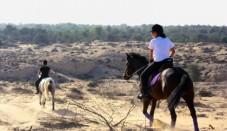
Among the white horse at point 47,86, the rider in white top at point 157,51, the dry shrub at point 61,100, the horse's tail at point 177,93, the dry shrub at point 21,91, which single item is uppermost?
the rider in white top at point 157,51

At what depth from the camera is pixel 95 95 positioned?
2608 centimetres

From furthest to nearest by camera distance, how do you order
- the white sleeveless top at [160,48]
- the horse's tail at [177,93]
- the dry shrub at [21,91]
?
the dry shrub at [21,91] → the white sleeveless top at [160,48] → the horse's tail at [177,93]

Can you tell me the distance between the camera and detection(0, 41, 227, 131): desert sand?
527 inches

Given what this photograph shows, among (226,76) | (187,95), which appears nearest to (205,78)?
(226,76)

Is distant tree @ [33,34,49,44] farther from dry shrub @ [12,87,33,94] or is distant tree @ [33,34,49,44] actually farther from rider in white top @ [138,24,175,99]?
rider in white top @ [138,24,175,99]

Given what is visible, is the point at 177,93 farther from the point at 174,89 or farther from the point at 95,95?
the point at 95,95

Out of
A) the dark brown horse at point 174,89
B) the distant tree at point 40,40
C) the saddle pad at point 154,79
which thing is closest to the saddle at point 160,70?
the saddle pad at point 154,79

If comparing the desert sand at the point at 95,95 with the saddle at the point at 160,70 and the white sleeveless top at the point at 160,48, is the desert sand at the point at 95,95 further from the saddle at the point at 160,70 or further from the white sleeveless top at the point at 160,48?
the white sleeveless top at the point at 160,48

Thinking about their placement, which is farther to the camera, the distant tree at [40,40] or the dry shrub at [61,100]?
the distant tree at [40,40]

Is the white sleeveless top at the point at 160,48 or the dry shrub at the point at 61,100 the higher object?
the white sleeveless top at the point at 160,48

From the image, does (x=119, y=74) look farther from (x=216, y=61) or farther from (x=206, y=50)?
(x=206, y=50)

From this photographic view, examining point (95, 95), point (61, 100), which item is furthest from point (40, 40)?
point (61, 100)

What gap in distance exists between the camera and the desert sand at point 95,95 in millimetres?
13375

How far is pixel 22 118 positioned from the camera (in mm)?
15297
